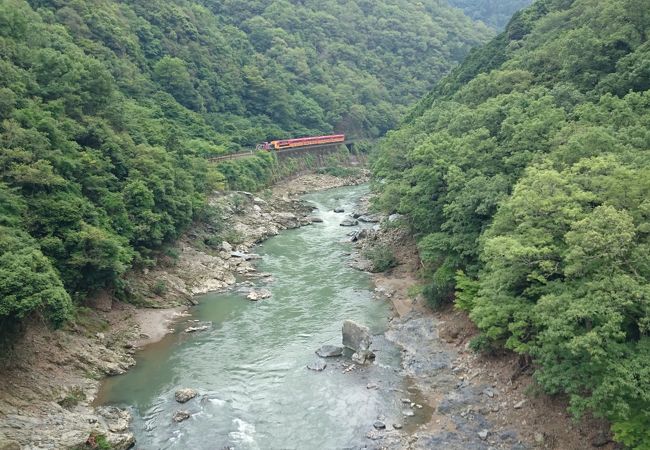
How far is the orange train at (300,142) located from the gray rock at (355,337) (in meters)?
43.5

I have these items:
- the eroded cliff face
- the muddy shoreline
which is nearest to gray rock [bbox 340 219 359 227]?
the eroded cliff face

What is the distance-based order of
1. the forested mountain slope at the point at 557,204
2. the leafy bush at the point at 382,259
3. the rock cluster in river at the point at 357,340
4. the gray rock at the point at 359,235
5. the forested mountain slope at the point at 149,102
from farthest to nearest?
the gray rock at the point at 359,235 → the leafy bush at the point at 382,259 → the forested mountain slope at the point at 149,102 → the rock cluster in river at the point at 357,340 → the forested mountain slope at the point at 557,204

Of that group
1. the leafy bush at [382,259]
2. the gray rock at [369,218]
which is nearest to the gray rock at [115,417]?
the leafy bush at [382,259]

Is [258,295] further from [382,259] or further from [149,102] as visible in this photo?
[149,102]

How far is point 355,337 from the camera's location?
24188mm

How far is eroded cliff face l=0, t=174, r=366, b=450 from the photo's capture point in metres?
17.6

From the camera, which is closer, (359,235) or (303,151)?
(359,235)

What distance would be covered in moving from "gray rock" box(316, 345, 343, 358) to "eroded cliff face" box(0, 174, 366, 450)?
827 cm

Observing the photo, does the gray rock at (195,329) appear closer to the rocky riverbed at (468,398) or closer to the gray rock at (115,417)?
the gray rock at (115,417)

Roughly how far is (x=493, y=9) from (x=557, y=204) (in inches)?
7028

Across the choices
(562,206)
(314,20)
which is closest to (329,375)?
(562,206)

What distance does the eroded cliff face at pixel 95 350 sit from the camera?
17.6 m

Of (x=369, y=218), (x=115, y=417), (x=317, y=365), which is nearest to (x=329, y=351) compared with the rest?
(x=317, y=365)

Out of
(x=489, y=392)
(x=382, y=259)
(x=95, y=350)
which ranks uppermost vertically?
(x=382, y=259)
